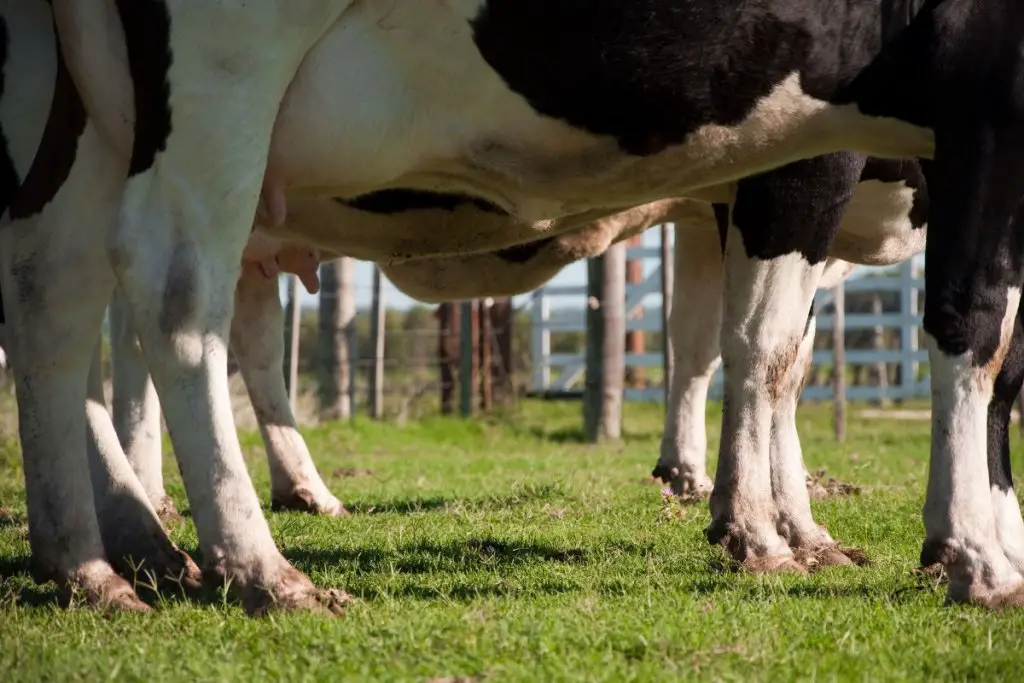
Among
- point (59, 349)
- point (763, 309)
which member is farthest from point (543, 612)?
point (763, 309)

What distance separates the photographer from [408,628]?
137 inches

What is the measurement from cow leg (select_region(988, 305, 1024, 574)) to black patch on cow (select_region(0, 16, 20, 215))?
3278 mm

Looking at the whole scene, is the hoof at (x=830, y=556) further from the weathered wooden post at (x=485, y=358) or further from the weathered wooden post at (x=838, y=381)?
the weathered wooden post at (x=485, y=358)

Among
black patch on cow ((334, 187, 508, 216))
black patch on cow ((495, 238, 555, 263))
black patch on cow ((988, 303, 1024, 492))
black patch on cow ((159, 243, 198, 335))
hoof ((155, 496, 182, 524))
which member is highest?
black patch on cow ((334, 187, 508, 216))

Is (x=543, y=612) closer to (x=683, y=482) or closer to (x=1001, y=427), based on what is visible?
(x=1001, y=427)

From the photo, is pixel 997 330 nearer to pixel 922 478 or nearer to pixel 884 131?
pixel 884 131

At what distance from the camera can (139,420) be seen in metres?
6.80

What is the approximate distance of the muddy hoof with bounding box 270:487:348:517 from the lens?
7098 mm

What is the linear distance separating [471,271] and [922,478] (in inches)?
127

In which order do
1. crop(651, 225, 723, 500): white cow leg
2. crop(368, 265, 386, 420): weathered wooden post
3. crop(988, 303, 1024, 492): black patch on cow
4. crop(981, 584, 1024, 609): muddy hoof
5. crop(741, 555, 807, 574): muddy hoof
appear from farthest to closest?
crop(368, 265, 386, 420): weathered wooden post → crop(651, 225, 723, 500): white cow leg → crop(741, 555, 807, 574): muddy hoof → crop(988, 303, 1024, 492): black patch on cow → crop(981, 584, 1024, 609): muddy hoof

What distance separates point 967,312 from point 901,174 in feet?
7.39

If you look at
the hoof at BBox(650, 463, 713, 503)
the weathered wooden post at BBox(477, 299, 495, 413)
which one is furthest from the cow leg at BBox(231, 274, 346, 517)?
the weathered wooden post at BBox(477, 299, 495, 413)

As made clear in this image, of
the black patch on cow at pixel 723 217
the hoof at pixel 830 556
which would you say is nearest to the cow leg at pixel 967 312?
the hoof at pixel 830 556

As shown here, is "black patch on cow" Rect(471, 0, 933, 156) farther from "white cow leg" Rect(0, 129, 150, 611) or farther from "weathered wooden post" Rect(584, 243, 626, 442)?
"weathered wooden post" Rect(584, 243, 626, 442)
